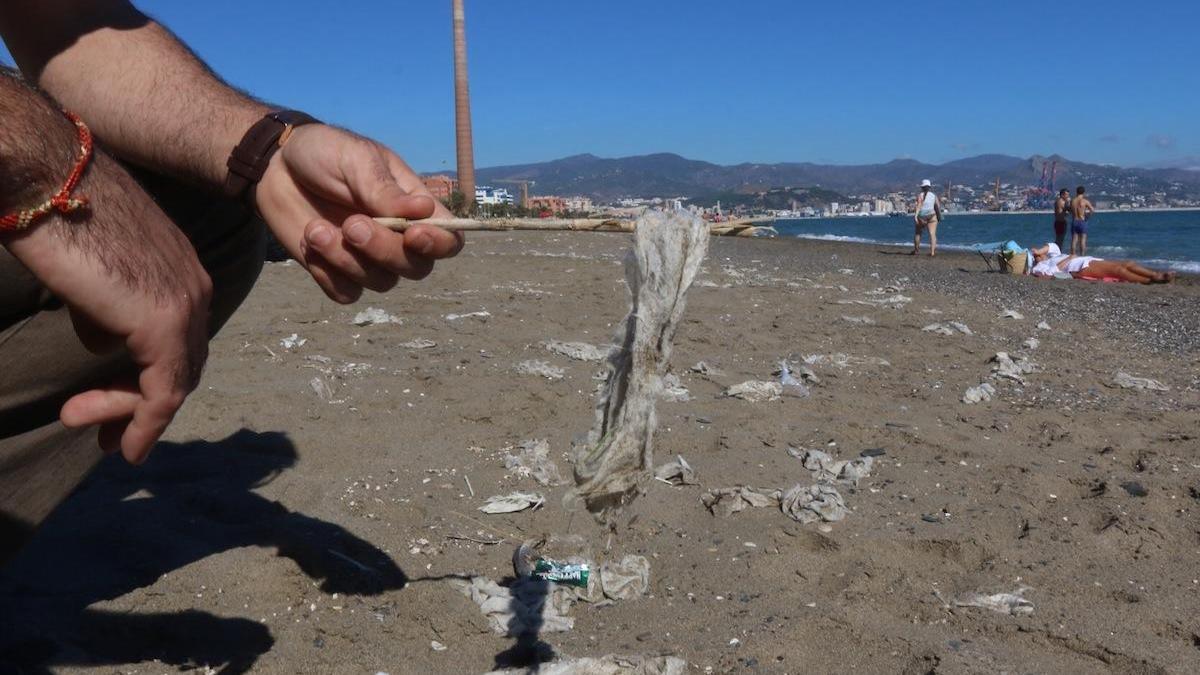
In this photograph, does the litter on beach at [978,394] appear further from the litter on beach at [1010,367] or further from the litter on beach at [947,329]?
the litter on beach at [947,329]

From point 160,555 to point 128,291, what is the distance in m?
1.62

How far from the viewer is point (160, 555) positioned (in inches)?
109

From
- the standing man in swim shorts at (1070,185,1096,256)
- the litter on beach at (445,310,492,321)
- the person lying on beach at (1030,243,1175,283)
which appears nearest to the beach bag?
the person lying on beach at (1030,243,1175,283)

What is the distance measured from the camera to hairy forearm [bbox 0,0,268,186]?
2072mm

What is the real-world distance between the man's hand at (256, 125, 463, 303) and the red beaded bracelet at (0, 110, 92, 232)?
468 millimetres

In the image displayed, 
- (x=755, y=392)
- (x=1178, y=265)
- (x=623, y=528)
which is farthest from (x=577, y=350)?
(x=1178, y=265)

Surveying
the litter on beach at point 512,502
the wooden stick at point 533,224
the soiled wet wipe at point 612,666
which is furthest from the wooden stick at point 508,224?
the litter on beach at point 512,502

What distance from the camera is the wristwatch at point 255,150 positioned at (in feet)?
6.45

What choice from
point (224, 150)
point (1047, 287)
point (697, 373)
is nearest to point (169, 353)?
point (224, 150)

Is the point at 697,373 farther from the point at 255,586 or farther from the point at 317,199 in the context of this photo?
the point at 317,199

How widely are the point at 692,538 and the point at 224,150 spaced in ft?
6.12

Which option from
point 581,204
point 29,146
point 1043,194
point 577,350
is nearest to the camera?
point 29,146

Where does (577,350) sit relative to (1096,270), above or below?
above

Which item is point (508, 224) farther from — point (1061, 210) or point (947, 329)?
point (1061, 210)
